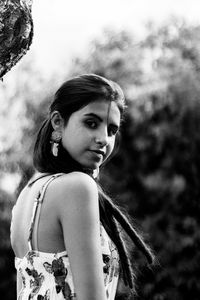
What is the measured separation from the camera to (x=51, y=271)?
6.94ft

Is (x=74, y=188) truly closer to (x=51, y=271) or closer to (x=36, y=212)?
(x=36, y=212)

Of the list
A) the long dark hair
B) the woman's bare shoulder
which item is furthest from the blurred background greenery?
the woman's bare shoulder

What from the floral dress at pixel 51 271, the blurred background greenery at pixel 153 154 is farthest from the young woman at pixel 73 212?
the blurred background greenery at pixel 153 154

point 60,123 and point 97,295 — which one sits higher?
point 60,123

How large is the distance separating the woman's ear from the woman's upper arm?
37 cm

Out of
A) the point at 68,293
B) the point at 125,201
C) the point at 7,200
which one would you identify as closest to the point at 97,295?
the point at 68,293

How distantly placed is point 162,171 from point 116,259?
558cm

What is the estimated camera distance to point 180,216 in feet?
25.1

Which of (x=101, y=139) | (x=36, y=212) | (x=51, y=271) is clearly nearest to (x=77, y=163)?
(x=101, y=139)

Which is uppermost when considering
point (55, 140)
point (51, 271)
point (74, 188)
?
point (55, 140)

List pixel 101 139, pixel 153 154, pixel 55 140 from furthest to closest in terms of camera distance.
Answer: pixel 153 154 < pixel 55 140 < pixel 101 139

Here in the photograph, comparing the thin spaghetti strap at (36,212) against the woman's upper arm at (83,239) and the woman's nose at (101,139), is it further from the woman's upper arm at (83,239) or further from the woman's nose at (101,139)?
the woman's nose at (101,139)

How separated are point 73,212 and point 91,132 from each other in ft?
1.07

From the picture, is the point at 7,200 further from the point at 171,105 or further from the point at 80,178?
the point at 80,178
